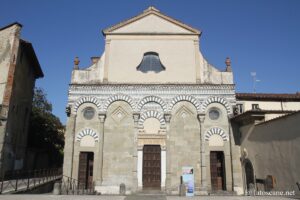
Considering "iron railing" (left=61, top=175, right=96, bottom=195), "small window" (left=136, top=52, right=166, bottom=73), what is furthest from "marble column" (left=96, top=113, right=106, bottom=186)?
"small window" (left=136, top=52, right=166, bottom=73)

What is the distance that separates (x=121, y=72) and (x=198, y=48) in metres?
5.70

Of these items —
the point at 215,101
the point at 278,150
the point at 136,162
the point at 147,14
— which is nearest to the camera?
the point at 278,150

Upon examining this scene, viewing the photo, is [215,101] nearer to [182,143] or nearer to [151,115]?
[182,143]

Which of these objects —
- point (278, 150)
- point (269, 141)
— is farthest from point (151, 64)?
point (278, 150)

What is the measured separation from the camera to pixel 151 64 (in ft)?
64.3

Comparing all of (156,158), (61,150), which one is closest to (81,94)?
(156,158)

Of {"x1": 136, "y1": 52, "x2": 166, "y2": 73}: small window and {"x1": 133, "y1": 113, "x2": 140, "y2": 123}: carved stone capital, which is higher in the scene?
{"x1": 136, "y1": 52, "x2": 166, "y2": 73}: small window

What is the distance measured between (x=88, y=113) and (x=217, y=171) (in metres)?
9.38

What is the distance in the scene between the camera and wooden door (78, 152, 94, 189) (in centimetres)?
1786

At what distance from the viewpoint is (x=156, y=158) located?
18000mm

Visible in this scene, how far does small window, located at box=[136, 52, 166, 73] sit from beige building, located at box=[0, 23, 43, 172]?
864 cm

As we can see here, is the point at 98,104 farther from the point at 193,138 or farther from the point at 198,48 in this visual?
the point at 198,48

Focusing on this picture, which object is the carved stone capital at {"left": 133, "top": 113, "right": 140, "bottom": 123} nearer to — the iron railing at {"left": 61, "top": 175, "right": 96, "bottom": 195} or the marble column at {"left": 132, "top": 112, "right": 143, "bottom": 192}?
the marble column at {"left": 132, "top": 112, "right": 143, "bottom": 192}

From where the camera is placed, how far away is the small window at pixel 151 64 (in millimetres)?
19422
